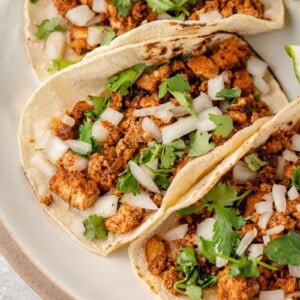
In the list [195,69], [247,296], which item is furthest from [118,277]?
[195,69]

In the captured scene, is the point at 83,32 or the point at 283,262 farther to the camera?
the point at 83,32

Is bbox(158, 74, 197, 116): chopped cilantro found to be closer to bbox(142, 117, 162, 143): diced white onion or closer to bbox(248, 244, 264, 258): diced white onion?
bbox(142, 117, 162, 143): diced white onion

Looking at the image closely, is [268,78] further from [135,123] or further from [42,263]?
A: [42,263]

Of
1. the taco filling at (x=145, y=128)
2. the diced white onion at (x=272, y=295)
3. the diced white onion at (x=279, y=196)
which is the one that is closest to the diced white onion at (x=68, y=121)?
the taco filling at (x=145, y=128)

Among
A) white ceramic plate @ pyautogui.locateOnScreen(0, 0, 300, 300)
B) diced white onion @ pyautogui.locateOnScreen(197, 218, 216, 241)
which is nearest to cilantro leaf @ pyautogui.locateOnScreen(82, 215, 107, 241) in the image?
white ceramic plate @ pyautogui.locateOnScreen(0, 0, 300, 300)

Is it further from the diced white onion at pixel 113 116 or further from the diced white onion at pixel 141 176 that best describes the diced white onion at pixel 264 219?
the diced white onion at pixel 113 116

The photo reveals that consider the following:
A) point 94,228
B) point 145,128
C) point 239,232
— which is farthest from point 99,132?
point 239,232

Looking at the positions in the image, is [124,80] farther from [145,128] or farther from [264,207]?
[264,207]
